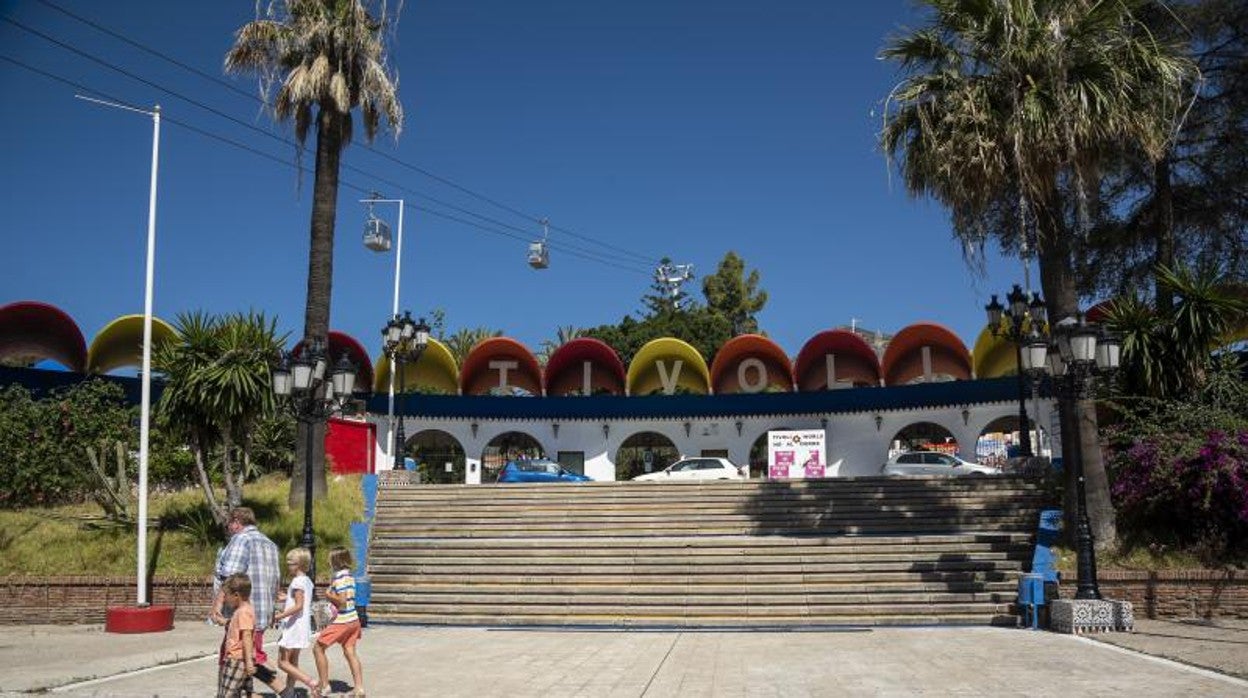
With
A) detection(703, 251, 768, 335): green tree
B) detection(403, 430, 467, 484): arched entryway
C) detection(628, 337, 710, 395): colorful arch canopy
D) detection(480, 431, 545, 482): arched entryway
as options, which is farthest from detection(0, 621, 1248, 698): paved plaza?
detection(703, 251, 768, 335): green tree

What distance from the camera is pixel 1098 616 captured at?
490 inches

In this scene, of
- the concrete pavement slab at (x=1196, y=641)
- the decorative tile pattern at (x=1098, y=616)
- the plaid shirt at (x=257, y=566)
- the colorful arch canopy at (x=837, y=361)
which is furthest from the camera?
the colorful arch canopy at (x=837, y=361)

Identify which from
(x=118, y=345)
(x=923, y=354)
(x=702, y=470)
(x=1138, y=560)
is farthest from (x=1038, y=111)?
(x=118, y=345)

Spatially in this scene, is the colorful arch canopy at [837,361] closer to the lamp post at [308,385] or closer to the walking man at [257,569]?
the lamp post at [308,385]

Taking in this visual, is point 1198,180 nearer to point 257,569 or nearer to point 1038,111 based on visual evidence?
point 1038,111

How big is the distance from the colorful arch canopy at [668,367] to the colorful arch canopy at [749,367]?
66 cm

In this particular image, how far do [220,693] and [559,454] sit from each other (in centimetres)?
2693

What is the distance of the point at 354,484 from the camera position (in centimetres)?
2195

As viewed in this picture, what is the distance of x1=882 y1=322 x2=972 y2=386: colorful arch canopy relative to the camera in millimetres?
34219

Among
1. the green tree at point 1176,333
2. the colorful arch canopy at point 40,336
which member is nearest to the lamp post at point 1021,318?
the green tree at point 1176,333

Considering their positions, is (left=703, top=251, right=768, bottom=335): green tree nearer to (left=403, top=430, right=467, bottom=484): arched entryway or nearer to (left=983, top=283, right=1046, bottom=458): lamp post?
(left=403, top=430, right=467, bottom=484): arched entryway

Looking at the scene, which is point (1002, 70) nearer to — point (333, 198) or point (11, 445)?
point (333, 198)

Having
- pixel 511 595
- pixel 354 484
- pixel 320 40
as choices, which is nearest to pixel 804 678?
pixel 511 595

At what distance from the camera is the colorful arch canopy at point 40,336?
102 ft
